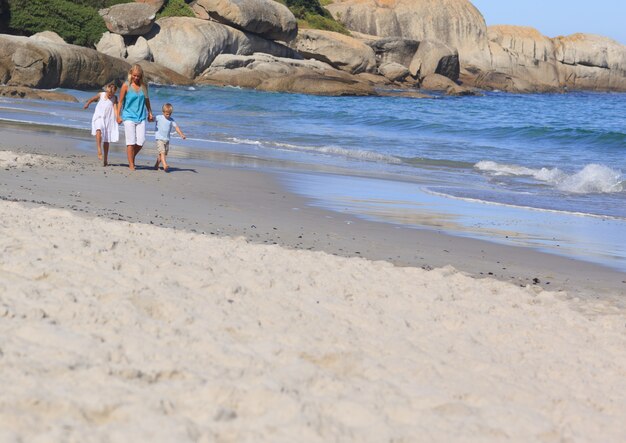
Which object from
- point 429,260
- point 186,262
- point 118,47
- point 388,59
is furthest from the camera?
point 388,59

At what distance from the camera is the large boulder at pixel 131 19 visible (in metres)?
40.8

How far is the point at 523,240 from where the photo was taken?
8.39m

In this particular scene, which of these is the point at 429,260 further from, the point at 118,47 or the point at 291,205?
the point at 118,47

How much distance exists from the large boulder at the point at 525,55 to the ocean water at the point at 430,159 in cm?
2912

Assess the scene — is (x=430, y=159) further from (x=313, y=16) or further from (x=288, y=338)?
(x=313, y=16)

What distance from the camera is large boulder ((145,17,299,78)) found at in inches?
1639

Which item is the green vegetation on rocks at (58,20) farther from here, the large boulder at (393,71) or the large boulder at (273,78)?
the large boulder at (393,71)

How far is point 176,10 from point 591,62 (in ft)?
122

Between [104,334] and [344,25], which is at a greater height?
[344,25]

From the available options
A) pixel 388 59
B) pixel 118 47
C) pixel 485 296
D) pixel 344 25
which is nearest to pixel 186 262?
pixel 485 296

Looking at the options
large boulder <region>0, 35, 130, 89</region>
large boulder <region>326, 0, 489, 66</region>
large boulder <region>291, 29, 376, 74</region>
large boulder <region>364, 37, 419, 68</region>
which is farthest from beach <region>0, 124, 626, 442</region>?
large boulder <region>326, 0, 489, 66</region>

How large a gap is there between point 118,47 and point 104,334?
125 feet

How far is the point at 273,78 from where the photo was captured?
41.8 m

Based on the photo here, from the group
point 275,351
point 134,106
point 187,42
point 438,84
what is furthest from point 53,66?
point 275,351
